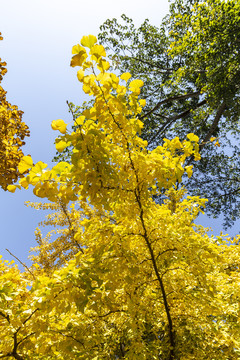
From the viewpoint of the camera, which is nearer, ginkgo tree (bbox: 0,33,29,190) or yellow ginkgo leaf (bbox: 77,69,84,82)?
yellow ginkgo leaf (bbox: 77,69,84,82)

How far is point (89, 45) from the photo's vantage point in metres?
1.67

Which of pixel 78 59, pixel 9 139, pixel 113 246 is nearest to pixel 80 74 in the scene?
pixel 78 59

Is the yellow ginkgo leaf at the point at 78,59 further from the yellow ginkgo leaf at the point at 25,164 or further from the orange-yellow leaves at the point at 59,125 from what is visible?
the yellow ginkgo leaf at the point at 25,164

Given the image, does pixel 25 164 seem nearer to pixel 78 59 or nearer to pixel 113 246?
pixel 78 59

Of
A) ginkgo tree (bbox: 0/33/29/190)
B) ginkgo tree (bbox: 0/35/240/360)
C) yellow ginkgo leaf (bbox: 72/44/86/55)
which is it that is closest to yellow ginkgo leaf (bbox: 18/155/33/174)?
ginkgo tree (bbox: 0/35/240/360)

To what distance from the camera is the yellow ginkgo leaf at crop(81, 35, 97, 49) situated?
5.39 feet

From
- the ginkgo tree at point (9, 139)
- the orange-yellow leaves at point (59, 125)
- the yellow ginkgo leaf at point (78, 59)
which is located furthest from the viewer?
the ginkgo tree at point (9, 139)

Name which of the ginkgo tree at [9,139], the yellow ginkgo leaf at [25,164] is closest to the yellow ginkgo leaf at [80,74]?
the yellow ginkgo leaf at [25,164]

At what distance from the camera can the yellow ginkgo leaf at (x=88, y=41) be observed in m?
1.64

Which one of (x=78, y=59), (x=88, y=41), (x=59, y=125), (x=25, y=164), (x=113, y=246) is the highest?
(x=88, y=41)

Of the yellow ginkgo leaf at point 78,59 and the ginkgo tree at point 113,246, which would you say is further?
the ginkgo tree at point 113,246

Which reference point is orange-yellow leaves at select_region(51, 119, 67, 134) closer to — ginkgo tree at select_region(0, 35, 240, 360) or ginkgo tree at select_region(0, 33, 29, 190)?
ginkgo tree at select_region(0, 35, 240, 360)

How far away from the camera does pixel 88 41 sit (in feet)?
5.42

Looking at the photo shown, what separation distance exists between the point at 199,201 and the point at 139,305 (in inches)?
48.3
